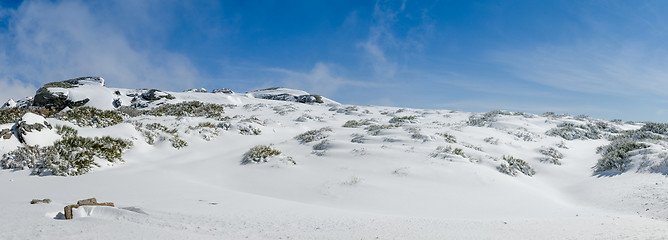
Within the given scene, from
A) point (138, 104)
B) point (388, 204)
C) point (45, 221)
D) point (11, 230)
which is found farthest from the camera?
point (138, 104)

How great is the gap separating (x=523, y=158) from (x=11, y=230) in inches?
500

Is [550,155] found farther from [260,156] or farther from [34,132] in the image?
[34,132]

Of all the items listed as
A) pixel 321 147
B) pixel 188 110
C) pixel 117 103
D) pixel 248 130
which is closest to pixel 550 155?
pixel 321 147

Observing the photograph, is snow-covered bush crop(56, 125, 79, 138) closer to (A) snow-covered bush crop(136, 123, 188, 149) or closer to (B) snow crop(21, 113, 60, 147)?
(B) snow crop(21, 113, 60, 147)

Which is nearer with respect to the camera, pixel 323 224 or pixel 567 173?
pixel 323 224

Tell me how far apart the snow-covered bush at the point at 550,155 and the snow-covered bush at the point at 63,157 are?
14.1 m

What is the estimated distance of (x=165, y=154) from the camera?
39.0 ft

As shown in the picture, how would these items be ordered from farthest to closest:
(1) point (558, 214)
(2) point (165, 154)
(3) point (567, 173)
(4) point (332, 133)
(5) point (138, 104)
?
1. (5) point (138, 104)
2. (4) point (332, 133)
3. (2) point (165, 154)
4. (3) point (567, 173)
5. (1) point (558, 214)

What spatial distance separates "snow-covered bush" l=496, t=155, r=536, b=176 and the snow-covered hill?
0.04 m

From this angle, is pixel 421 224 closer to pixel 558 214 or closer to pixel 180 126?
pixel 558 214

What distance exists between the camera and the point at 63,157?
8.98 metres

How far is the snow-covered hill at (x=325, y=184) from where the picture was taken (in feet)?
15.3

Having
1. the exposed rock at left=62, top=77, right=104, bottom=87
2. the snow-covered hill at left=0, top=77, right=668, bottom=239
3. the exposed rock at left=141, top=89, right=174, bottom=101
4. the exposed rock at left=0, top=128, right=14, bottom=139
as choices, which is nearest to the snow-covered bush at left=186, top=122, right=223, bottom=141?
the snow-covered hill at left=0, top=77, right=668, bottom=239

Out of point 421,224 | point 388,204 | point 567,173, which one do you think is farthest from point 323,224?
point 567,173
